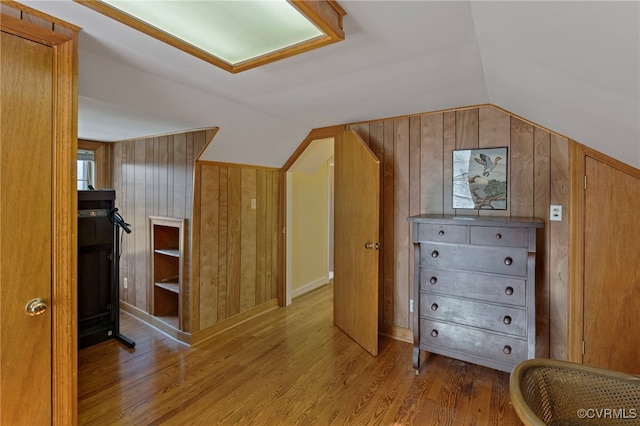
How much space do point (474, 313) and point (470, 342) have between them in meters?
0.22

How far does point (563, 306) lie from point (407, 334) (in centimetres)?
125

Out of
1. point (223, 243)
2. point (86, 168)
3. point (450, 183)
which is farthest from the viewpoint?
point (86, 168)

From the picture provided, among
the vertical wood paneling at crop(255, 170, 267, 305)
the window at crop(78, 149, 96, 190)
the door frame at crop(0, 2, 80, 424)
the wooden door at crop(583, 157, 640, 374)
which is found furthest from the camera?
the window at crop(78, 149, 96, 190)

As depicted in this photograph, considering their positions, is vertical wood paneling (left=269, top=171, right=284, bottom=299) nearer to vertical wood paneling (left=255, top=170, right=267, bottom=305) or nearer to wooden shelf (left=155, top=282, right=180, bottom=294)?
vertical wood paneling (left=255, top=170, right=267, bottom=305)

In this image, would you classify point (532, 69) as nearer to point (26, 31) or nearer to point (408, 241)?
point (408, 241)

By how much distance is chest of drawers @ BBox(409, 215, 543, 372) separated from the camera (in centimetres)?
212

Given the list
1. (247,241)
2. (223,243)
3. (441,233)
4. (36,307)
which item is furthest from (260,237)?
(36,307)

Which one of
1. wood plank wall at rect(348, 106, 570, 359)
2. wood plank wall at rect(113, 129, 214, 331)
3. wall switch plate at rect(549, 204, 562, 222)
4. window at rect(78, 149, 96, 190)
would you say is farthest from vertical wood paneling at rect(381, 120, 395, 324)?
window at rect(78, 149, 96, 190)

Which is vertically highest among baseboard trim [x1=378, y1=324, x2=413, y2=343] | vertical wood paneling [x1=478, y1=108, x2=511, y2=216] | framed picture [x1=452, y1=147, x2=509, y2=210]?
vertical wood paneling [x1=478, y1=108, x2=511, y2=216]

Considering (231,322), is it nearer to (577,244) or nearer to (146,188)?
(146,188)

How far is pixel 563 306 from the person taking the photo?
2.34 m

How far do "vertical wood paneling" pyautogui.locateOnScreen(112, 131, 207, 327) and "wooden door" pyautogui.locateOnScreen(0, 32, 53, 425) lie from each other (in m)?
1.53

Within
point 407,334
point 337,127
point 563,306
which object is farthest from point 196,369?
point 563,306

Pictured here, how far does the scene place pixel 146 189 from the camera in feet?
11.2
